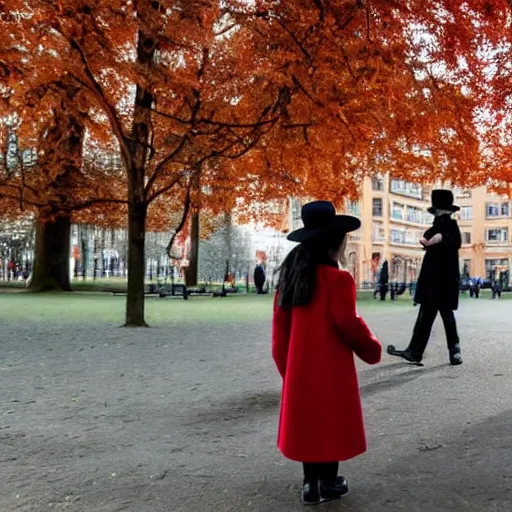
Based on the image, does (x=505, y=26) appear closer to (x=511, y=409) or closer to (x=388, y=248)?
(x=511, y=409)

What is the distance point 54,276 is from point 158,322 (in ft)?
51.4

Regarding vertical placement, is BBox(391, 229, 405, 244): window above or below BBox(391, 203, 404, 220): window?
below

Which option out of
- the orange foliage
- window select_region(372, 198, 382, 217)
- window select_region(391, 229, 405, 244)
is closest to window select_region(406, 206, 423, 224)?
window select_region(391, 229, 405, 244)

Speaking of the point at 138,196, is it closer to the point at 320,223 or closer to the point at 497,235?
the point at 320,223

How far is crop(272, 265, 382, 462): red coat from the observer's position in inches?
135

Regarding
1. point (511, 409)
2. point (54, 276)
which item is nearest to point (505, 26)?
point (511, 409)

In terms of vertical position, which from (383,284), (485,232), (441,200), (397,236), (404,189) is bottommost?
(383,284)

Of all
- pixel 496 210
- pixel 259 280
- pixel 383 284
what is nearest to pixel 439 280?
pixel 383 284

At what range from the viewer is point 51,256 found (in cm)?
2912

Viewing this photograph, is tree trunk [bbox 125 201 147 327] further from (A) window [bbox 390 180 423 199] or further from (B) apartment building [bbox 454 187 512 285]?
(B) apartment building [bbox 454 187 512 285]

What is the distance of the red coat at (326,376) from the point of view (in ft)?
11.2

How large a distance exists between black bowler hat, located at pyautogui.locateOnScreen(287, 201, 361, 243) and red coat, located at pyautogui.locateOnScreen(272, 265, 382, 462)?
18cm

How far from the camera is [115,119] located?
1316cm

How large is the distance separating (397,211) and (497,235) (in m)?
11.2
